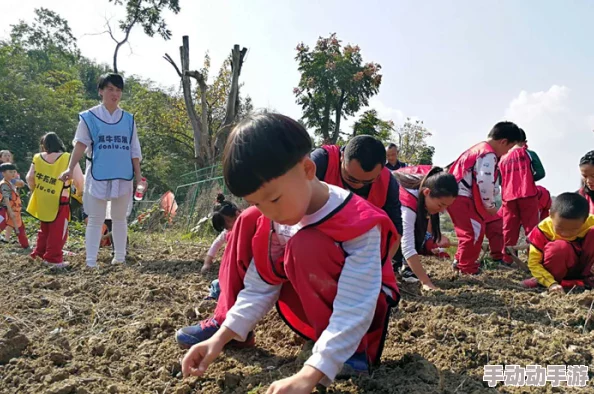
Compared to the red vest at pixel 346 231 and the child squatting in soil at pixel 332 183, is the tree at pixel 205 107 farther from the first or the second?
the red vest at pixel 346 231

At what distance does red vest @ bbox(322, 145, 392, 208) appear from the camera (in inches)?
113

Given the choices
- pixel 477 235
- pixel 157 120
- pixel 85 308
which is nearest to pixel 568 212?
pixel 477 235

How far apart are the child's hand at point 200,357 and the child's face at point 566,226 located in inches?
99.5

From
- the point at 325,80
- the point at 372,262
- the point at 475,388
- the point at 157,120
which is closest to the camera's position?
the point at 372,262

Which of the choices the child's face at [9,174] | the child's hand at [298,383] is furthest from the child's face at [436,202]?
the child's face at [9,174]

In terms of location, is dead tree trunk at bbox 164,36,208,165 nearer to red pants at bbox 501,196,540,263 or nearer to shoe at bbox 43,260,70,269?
shoe at bbox 43,260,70,269

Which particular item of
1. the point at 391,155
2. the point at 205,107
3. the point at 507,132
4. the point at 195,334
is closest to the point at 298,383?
the point at 195,334

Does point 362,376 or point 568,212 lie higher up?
point 568,212

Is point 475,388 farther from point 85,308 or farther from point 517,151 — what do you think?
point 517,151

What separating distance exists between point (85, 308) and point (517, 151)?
406 cm

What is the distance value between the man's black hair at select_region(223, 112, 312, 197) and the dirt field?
28.3 inches

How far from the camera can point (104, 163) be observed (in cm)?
403

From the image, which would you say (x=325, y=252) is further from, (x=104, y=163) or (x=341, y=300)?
(x=104, y=163)

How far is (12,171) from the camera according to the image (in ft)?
20.5
